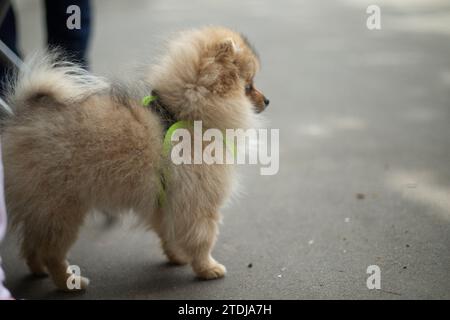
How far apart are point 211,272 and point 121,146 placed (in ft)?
2.81

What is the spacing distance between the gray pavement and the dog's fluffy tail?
30cm

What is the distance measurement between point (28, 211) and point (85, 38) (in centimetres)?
164

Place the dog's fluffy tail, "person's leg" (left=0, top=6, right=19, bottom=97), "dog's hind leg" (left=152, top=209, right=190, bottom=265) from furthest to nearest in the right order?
1. "person's leg" (left=0, top=6, right=19, bottom=97)
2. "dog's hind leg" (left=152, top=209, right=190, bottom=265)
3. the dog's fluffy tail

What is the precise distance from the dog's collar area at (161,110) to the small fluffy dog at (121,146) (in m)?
0.01

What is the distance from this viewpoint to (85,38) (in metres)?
3.93

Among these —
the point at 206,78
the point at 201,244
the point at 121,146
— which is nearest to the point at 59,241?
the point at 121,146

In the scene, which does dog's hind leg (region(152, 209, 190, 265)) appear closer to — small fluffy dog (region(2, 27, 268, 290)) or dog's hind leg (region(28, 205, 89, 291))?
small fluffy dog (region(2, 27, 268, 290))

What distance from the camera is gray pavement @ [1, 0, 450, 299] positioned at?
9.87 ft

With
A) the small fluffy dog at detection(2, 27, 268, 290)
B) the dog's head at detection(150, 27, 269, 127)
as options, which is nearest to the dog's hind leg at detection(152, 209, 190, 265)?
the small fluffy dog at detection(2, 27, 268, 290)

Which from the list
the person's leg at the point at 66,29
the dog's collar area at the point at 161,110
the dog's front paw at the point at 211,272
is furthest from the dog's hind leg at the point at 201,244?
the person's leg at the point at 66,29

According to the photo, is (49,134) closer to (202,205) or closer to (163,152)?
(163,152)

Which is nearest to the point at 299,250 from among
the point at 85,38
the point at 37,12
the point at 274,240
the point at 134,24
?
the point at 274,240

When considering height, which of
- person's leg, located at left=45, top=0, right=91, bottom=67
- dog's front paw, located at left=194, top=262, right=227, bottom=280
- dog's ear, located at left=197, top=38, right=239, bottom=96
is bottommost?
dog's front paw, located at left=194, top=262, right=227, bottom=280

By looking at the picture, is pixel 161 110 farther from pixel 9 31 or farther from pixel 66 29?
pixel 9 31
